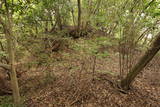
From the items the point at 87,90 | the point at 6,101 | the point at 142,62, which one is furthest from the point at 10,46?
the point at 142,62

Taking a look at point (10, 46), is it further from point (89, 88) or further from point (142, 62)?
point (142, 62)

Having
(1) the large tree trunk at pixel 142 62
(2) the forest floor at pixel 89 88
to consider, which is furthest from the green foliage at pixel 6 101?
(1) the large tree trunk at pixel 142 62

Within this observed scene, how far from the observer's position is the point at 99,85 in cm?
304

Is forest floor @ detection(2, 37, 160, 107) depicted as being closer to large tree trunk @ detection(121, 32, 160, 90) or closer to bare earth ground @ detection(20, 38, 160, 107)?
bare earth ground @ detection(20, 38, 160, 107)

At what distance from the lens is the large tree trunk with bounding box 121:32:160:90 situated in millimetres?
1923

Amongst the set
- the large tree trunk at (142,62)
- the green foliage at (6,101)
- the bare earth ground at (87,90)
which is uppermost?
the large tree trunk at (142,62)

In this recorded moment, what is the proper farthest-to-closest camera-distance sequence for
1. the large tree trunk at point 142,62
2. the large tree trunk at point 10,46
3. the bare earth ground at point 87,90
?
the bare earth ground at point 87,90 < the large tree trunk at point 10,46 < the large tree trunk at point 142,62

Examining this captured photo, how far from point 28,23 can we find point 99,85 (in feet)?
11.4

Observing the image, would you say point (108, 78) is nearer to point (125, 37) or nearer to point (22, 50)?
point (125, 37)

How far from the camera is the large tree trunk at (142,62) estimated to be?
192 centimetres

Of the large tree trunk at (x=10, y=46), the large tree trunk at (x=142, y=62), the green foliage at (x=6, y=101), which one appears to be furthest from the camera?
the green foliage at (x=6, y=101)

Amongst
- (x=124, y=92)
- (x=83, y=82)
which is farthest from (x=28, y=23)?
(x=124, y=92)

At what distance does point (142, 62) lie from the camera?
222 cm

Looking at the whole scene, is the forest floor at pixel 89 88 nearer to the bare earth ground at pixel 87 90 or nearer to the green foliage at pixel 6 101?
the bare earth ground at pixel 87 90
